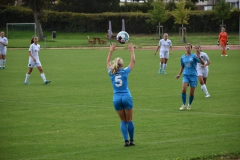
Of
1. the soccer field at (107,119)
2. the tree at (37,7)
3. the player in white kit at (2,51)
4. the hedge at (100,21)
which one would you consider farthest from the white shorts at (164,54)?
the hedge at (100,21)

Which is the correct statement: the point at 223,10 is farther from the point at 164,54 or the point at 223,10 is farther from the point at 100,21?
the point at 164,54

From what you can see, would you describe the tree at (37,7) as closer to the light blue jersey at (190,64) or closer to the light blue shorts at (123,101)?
the light blue jersey at (190,64)

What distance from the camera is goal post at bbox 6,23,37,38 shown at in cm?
6926

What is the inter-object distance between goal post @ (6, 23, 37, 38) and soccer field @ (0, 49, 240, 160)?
130 feet

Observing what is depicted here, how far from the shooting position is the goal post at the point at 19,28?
69262 mm

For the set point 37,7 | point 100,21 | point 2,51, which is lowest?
point 2,51

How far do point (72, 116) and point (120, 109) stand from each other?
5.23m

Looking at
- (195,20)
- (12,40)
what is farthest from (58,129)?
(195,20)

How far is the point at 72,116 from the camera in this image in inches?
679

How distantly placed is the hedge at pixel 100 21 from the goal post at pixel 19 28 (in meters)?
13.2

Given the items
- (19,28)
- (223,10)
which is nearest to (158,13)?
(223,10)

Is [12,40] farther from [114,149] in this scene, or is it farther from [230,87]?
[114,149]

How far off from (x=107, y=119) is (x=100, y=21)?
71895mm

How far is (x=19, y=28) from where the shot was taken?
231 feet
